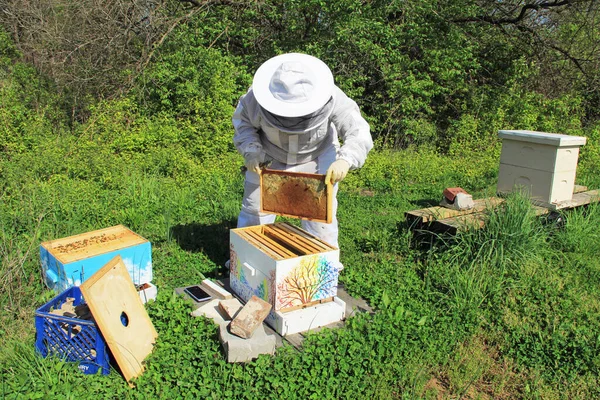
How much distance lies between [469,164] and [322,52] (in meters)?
3.09

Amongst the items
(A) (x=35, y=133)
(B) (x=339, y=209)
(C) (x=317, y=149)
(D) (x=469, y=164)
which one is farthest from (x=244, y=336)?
(D) (x=469, y=164)

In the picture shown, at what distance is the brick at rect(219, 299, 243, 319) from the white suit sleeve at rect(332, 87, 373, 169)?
1227 mm

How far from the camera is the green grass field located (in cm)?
265

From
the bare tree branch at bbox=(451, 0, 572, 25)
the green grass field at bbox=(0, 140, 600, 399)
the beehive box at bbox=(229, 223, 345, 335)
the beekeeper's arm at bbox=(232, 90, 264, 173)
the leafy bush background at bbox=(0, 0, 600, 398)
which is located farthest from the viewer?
the bare tree branch at bbox=(451, 0, 572, 25)

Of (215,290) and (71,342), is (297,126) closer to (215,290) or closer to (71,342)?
(215,290)

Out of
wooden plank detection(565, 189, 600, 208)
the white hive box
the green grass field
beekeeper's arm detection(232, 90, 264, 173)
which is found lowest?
the green grass field

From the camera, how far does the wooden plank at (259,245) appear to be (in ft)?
9.81

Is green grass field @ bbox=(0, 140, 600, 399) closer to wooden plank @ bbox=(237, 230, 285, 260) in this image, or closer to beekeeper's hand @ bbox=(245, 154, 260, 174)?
wooden plank @ bbox=(237, 230, 285, 260)

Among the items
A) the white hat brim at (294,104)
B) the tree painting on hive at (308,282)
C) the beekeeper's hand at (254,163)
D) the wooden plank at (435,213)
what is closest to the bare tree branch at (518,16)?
the wooden plank at (435,213)

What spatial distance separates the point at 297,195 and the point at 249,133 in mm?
677

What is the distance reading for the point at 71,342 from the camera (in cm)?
262

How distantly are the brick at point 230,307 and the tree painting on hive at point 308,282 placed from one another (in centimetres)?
27

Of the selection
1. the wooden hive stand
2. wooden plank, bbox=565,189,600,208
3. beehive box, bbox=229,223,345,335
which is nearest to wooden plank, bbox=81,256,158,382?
beehive box, bbox=229,223,345,335

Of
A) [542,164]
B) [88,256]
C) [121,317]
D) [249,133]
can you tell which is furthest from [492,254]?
[88,256]
